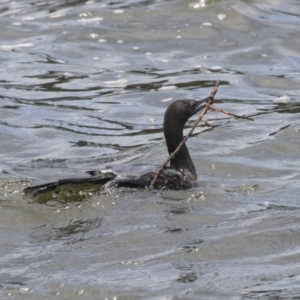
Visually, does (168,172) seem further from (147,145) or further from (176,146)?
(147,145)

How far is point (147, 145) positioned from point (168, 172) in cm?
232

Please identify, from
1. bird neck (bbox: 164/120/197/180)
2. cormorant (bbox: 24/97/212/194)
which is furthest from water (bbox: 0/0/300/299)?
bird neck (bbox: 164/120/197/180)

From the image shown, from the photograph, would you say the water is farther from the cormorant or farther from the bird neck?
the bird neck

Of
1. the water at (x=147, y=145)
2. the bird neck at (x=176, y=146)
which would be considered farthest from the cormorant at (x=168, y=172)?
the water at (x=147, y=145)

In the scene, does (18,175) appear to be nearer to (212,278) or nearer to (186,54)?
(212,278)

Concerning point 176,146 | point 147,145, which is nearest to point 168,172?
point 176,146

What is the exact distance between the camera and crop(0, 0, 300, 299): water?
7.49 metres

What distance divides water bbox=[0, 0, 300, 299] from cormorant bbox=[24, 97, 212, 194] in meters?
0.12

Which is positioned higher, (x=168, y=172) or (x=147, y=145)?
(x=168, y=172)

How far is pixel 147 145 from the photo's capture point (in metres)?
12.0

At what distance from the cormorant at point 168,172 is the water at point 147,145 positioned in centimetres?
12

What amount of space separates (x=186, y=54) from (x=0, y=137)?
4922mm

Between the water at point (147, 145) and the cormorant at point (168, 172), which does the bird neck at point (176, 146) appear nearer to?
the cormorant at point (168, 172)

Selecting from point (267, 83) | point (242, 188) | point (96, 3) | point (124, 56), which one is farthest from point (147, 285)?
point (96, 3)
